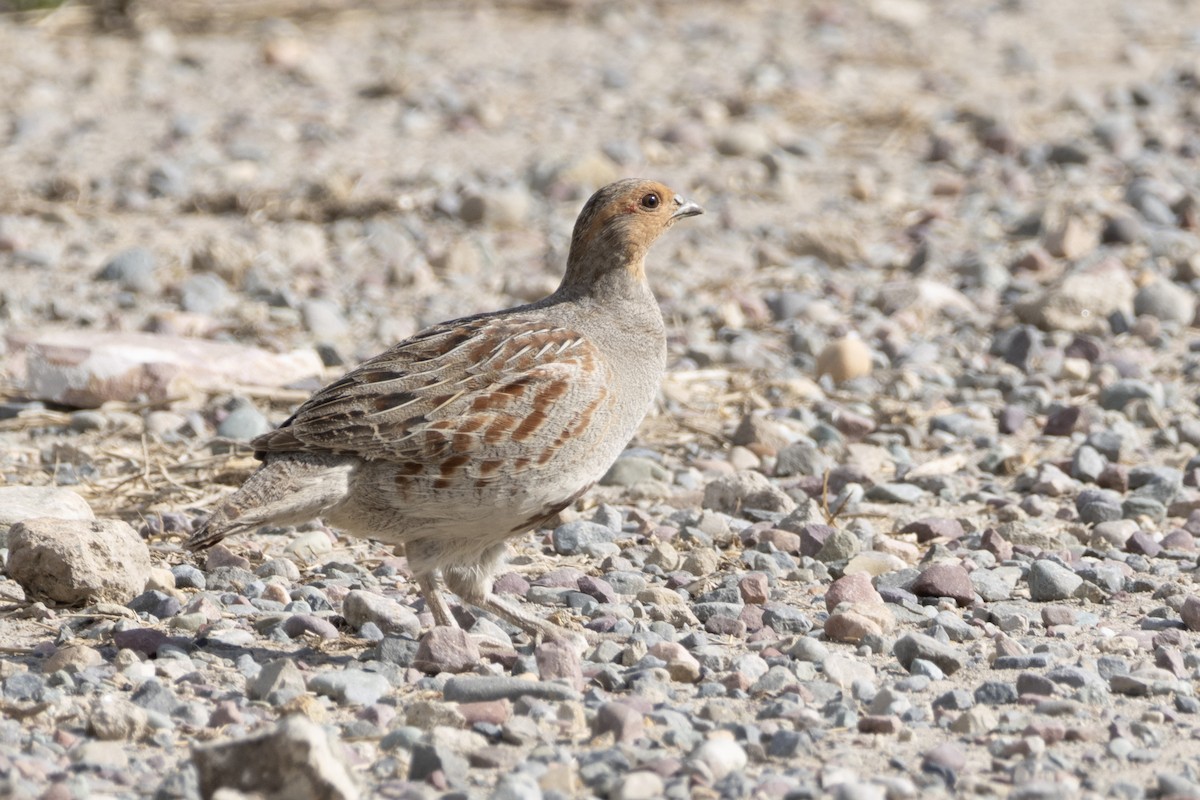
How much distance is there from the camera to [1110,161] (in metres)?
14.1

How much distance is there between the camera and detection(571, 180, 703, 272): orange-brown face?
270 inches

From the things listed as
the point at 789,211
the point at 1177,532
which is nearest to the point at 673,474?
the point at 1177,532

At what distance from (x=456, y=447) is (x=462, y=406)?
0.17 meters

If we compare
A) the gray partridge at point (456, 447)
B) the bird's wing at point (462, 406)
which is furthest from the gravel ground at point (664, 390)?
the bird's wing at point (462, 406)

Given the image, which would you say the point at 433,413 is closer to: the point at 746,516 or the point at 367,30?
the point at 746,516

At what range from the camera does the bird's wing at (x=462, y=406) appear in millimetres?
5848

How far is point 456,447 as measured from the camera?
584cm

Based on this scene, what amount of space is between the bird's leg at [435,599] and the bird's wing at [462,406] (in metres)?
0.50

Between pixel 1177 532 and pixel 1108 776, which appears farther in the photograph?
pixel 1177 532

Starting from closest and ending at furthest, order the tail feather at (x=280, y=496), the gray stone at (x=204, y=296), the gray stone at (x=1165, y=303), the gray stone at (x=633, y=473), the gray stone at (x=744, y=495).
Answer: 1. the tail feather at (x=280, y=496)
2. the gray stone at (x=744, y=495)
3. the gray stone at (x=633, y=473)
4. the gray stone at (x=1165, y=303)
5. the gray stone at (x=204, y=296)

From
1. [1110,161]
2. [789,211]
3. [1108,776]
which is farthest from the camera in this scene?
[1110,161]

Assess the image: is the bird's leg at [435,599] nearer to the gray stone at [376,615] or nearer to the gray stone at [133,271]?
the gray stone at [376,615]

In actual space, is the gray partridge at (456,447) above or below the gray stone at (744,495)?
above

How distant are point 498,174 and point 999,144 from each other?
4416 mm
